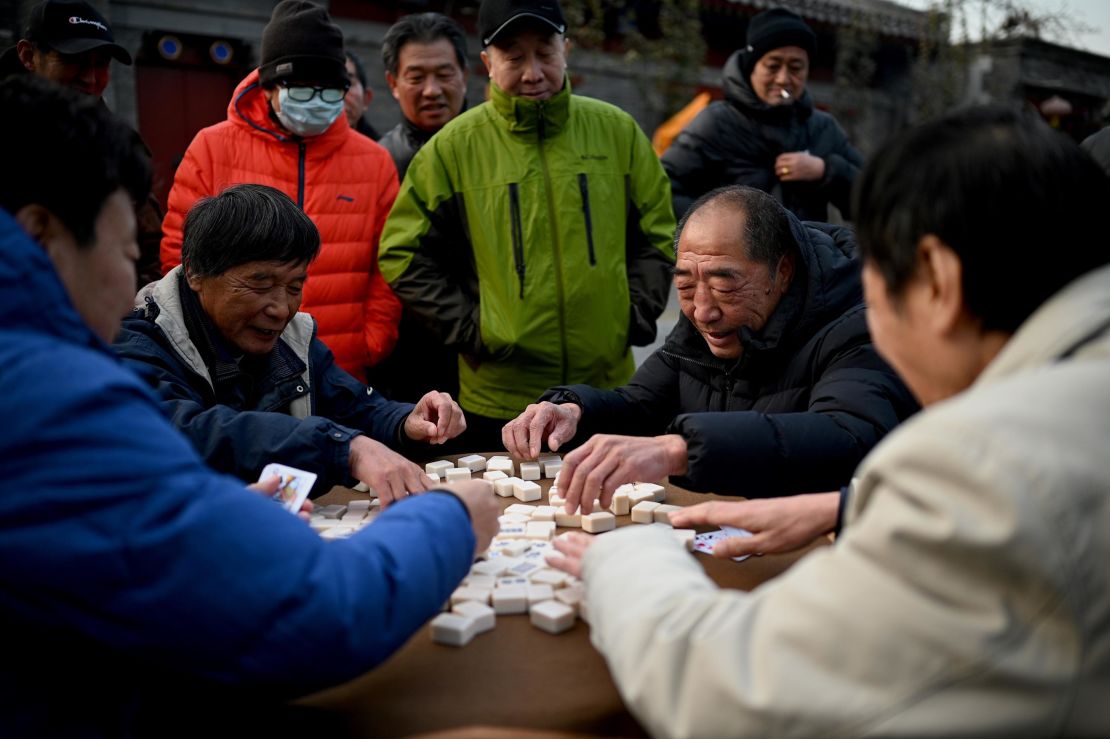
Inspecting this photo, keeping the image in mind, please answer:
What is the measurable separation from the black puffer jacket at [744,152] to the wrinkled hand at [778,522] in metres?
3.14

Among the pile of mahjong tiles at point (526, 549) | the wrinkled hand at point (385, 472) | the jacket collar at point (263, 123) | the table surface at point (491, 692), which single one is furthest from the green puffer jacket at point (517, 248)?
the table surface at point (491, 692)

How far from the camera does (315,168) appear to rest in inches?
170

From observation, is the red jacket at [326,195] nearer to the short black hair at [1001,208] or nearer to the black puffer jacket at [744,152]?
the black puffer jacket at [744,152]

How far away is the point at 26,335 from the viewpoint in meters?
1.43

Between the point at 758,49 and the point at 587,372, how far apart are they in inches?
84.0

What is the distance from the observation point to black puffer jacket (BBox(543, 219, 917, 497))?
260cm

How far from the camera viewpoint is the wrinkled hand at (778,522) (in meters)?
2.14

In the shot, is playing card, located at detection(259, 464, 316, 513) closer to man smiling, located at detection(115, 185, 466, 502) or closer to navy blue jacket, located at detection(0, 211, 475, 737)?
man smiling, located at detection(115, 185, 466, 502)

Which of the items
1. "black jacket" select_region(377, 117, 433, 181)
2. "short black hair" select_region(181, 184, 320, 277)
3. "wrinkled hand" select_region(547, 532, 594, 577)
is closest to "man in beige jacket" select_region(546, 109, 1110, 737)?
"wrinkled hand" select_region(547, 532, 594, 577)

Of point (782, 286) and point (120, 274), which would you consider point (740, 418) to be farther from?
point (120, 274)

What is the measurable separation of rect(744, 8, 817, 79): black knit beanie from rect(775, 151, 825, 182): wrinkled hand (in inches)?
21.9

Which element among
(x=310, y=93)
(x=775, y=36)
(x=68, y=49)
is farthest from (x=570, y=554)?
(x=775, y=36)

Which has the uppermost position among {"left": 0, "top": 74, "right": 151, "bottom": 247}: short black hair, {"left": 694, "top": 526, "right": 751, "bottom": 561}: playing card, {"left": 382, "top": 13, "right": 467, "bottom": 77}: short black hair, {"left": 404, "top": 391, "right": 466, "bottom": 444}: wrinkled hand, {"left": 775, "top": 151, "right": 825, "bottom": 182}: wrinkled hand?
{"left": 382, "top": 13, "right": 467, "bottom": 77}: short black hair

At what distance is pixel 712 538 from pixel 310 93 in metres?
2.82
